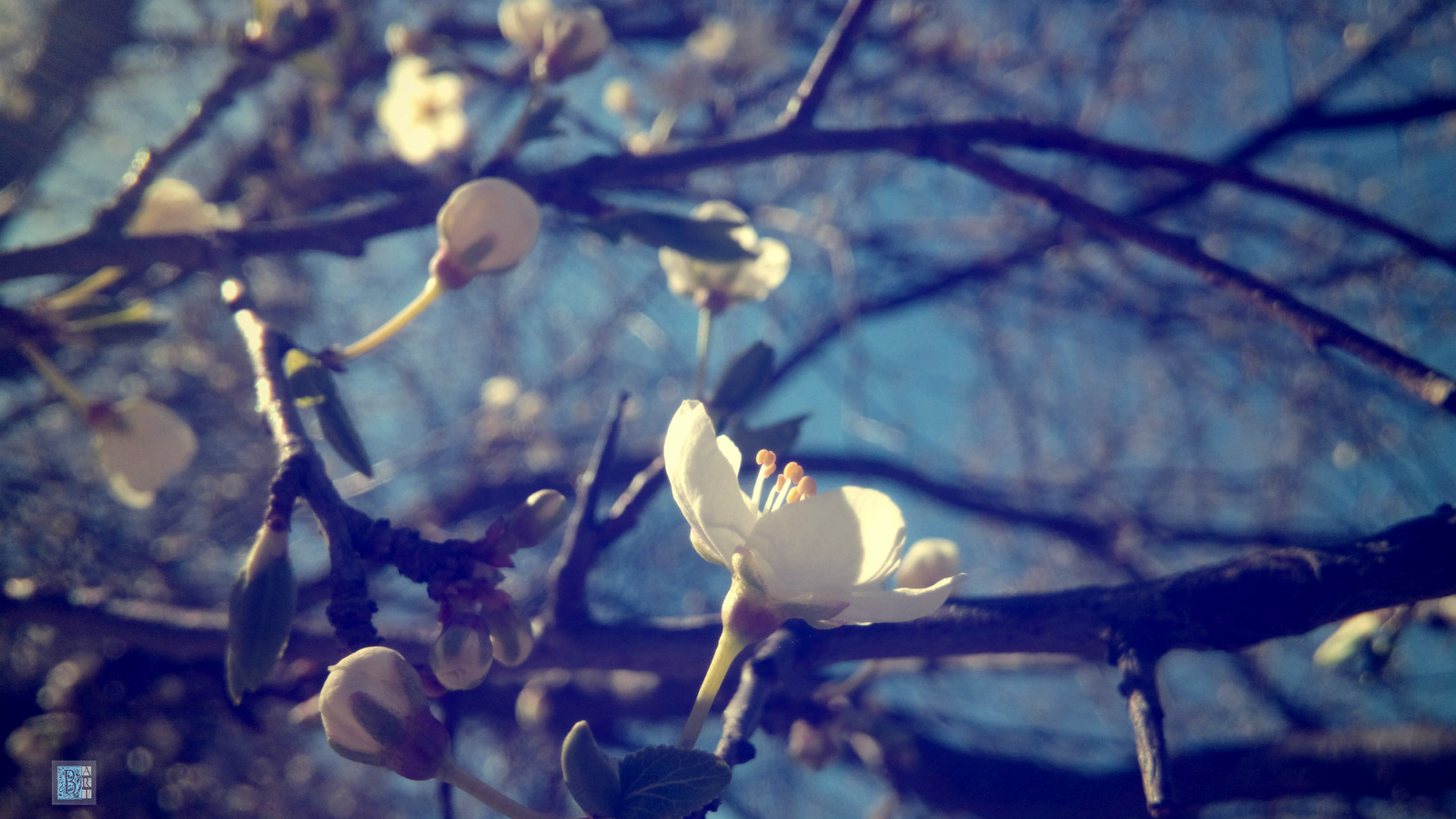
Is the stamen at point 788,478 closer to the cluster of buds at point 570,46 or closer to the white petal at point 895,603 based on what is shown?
the white petal at point 895,603

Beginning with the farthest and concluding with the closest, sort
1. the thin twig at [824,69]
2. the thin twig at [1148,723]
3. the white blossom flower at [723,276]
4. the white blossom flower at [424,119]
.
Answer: the white blossom flower at [424,119]
the white blossom flower at [723,276]
the thin twig at [824,69]
the thin twig at [1148,723]

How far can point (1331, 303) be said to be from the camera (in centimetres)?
254

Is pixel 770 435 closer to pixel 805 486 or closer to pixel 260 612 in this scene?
pixel 805 486

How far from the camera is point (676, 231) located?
2.80ft

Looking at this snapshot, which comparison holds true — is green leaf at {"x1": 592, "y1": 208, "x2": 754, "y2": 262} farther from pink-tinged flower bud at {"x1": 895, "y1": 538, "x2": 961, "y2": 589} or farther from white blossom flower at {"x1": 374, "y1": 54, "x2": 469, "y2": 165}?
white blossom flower at {"x1": 374, "y1": 54, "x2": 469, "y2": 165}

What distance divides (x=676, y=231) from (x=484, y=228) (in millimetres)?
194

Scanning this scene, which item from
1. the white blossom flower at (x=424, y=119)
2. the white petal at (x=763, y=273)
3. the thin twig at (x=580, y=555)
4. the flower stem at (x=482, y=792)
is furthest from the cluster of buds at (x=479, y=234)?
the white blossom flower at (x=424, y=119)

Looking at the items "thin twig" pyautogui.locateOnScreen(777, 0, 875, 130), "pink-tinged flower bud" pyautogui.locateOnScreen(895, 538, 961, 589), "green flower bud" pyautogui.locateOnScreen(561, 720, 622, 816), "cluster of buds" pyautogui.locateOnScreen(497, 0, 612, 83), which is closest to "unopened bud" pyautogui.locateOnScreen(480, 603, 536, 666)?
"green flower bud" pyautogui.locateOnScreen(561, 720, 622, 816)

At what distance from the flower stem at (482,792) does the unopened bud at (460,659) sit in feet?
0.19

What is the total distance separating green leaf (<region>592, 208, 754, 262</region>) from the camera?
85 cm

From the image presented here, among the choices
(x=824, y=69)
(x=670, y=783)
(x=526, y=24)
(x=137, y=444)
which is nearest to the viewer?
(x=670, y=783)

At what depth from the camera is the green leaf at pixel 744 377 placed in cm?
84

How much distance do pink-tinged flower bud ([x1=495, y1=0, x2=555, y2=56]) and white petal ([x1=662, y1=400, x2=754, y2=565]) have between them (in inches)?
36.4

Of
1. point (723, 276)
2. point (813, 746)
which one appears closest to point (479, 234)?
point (723, 276)
